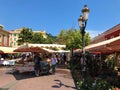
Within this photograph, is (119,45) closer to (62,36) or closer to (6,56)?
(6,56)

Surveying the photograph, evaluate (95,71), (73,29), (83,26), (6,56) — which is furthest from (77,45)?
(83,26)

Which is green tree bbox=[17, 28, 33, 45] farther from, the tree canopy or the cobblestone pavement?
the cobblestone pavement

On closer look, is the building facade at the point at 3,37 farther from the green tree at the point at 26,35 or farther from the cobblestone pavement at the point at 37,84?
the cobblestone pavement at the point at 37,84

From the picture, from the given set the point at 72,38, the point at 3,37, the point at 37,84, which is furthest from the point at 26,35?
the point at 37,84

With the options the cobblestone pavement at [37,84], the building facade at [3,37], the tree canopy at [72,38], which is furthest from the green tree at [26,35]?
the cobblestone pavement at [37,84]

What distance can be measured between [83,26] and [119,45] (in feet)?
20.8

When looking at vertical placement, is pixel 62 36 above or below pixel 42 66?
above

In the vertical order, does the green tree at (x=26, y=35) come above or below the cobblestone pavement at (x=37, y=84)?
above

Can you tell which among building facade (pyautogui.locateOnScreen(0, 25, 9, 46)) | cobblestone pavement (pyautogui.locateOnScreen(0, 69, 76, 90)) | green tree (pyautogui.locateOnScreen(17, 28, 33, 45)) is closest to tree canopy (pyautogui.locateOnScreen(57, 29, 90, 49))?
green tree (pyautogui.locateOnScreen(17, 28, 33, 45))

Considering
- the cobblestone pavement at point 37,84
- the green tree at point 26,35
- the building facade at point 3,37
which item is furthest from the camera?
the green tree at point 26,35

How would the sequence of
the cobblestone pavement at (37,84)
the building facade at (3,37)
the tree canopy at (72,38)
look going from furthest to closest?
the building facade at (3,37)
the tree canopy at (72,38)
the cobblestone pavement at (37,84)

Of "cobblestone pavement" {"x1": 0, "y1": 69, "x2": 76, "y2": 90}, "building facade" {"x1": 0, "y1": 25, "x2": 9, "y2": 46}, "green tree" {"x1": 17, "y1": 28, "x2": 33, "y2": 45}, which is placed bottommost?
"cobblestone pavement" {"x1": 0, "y1": 69, "x2": 76, "y2": 90}

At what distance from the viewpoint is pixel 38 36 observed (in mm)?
93438

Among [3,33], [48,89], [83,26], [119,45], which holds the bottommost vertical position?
[48,89]
